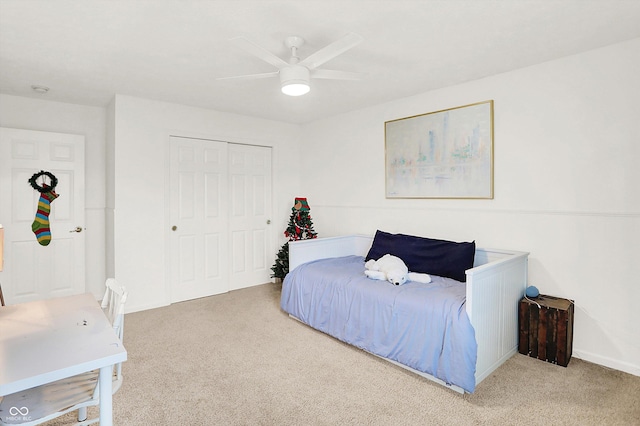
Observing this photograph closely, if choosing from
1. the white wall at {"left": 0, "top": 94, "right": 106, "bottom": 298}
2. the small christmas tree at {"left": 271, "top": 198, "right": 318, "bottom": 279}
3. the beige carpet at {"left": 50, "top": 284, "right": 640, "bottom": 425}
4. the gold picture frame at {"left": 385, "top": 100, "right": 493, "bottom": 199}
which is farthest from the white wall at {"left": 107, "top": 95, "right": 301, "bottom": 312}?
the gold picture frame at {"left": 385, "top": 100, "right": 493, "bottom": 199}

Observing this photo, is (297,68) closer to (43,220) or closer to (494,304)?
(494,304)

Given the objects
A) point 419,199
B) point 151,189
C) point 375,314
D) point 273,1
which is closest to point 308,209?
point 419,199

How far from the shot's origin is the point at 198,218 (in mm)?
4418

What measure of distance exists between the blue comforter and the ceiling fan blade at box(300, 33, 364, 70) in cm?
177

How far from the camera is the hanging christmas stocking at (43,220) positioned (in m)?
3.85

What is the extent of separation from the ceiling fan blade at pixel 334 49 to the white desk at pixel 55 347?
6.18 ft

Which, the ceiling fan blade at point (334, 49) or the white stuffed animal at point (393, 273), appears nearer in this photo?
the ceiling fan blade at point (334, 49)

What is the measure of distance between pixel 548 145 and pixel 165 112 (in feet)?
12.8

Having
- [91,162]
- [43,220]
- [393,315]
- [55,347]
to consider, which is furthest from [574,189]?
[43,220]

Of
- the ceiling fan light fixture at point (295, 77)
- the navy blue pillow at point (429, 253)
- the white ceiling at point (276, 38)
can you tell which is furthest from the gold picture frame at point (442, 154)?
the ceiling fan light fixture at point (295, 77)

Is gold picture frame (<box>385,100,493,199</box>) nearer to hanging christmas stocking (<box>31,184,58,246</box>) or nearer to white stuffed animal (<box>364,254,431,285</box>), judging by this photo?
white stuffed animal (<box>364,254,431,285</box>)

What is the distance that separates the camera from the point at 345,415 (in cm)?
206

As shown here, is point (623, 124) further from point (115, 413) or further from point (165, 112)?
point (165, 112)

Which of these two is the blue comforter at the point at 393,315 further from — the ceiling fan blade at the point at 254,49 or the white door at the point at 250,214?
the ceiling fan blade at the point at 254,49
